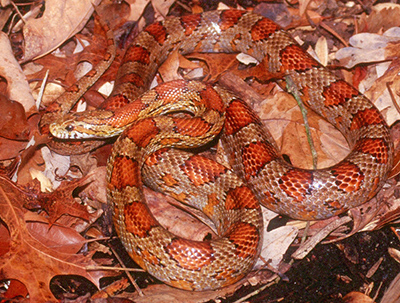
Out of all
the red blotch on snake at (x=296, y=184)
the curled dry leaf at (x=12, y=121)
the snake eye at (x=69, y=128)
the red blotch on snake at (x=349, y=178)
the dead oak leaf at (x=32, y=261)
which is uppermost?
the red blotch on snake at (x=349, y=178)

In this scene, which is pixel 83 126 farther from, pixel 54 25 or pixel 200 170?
pixel 54 25

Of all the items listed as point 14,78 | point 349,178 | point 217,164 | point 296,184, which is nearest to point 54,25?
point 14,78

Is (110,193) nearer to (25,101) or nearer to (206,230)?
(206,230)

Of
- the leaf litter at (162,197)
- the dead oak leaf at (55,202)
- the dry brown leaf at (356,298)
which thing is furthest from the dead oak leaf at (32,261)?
the dry brown leaf at (356,298)

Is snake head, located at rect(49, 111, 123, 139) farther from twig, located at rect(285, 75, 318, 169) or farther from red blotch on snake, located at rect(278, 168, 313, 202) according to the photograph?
twig, located at rect(285, 75, 318, 169)

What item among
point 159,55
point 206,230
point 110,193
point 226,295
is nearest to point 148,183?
point 110,193

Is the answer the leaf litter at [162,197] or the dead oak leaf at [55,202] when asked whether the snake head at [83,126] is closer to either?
the leaf litter at [162,197]

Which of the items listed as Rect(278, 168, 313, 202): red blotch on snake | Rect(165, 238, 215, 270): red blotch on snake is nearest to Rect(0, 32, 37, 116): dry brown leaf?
Rect(165, 238, 215, 270): red blotch on snake
